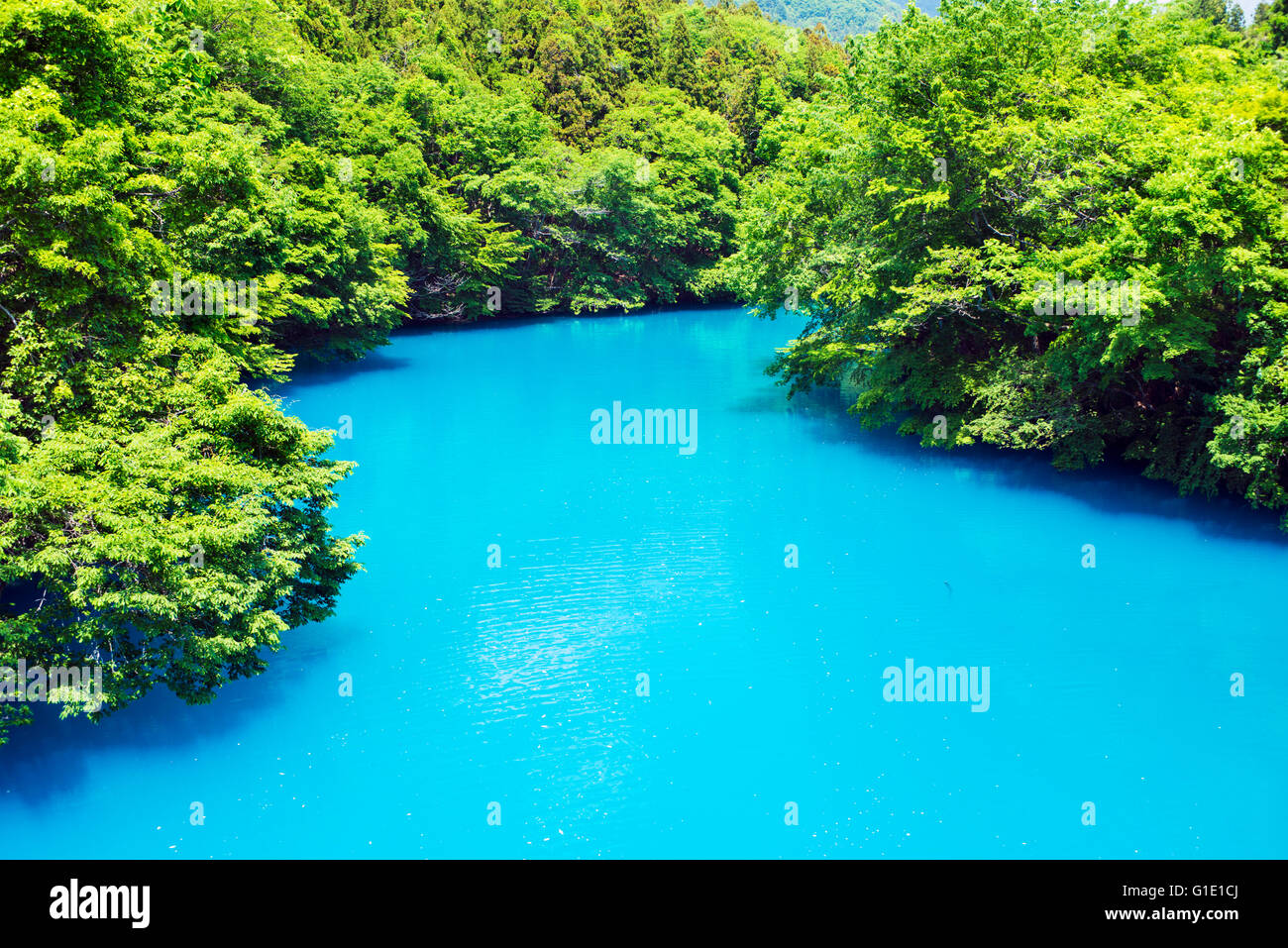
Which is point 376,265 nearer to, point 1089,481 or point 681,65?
point 1089,481

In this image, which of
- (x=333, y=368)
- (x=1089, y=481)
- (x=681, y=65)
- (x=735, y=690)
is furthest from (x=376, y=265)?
(x=681, y=65)

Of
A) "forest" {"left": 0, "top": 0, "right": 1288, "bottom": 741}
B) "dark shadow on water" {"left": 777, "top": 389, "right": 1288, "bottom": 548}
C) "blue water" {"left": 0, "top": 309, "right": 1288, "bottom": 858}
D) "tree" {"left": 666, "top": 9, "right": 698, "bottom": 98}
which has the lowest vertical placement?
"blue water" {"left": 0, "top": 309, "right": 1288, "bottom": 858}

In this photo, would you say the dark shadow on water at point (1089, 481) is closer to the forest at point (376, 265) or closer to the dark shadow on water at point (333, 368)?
the forest at point (376, 265)

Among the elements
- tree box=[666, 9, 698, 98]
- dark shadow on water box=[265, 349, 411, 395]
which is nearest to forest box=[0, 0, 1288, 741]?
dark shadow on water box=[265, 349, 411, 395]

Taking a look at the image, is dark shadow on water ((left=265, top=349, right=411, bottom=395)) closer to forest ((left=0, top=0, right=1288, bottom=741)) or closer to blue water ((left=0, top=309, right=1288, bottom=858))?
forest ((left=0, top=0, right=1288, bottom=741))

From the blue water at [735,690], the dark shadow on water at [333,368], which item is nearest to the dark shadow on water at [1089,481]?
the blue water at [735,690]
